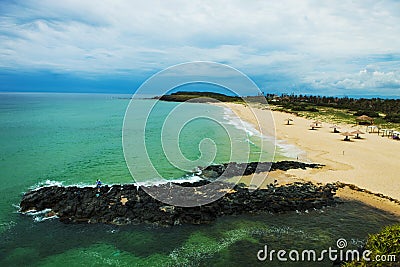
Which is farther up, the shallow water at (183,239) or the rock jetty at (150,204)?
the rock jetty at (150,204)

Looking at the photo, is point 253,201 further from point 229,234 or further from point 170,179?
point 170,179

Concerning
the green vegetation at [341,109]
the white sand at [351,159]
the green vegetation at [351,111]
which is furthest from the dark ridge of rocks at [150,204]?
the green vegetation at [351,111]

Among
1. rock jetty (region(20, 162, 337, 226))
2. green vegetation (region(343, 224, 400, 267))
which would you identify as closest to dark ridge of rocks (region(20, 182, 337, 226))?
rock jetty (region(20, 162, 337, 226))

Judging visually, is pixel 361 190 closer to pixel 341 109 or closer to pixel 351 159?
pixel 351 159

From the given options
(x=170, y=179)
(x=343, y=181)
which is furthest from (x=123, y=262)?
(x=343, y=181)

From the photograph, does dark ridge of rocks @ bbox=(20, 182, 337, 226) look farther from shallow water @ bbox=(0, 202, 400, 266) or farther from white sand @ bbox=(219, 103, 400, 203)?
white sand @ bbox=(219, 103, 400, 203)

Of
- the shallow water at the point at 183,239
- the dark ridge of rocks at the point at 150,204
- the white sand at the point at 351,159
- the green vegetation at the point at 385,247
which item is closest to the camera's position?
the green vegetation at the point at 385,247

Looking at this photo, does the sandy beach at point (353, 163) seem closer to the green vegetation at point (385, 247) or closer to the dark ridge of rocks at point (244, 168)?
the dark ridge of rocks at point (244, 168)

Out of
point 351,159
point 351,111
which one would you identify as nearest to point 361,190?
point 351,159
